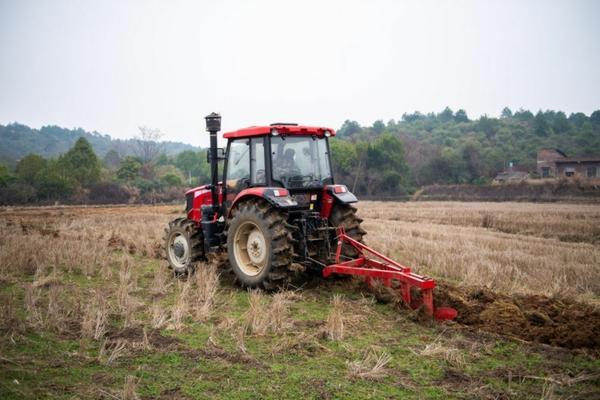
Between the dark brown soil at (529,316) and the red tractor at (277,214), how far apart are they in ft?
2.50

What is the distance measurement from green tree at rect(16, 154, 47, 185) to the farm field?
27650mm

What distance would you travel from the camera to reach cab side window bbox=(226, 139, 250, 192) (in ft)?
26.4

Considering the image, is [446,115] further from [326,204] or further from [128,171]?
[326,204]

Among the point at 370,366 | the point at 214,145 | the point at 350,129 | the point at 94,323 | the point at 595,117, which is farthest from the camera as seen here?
the point at 595,117

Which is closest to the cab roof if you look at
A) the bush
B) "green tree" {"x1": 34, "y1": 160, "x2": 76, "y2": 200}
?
the bush

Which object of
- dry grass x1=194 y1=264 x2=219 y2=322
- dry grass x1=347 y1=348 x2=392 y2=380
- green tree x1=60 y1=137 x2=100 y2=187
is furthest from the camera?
green tree x1=60 y1=137 x2=100 y2=187

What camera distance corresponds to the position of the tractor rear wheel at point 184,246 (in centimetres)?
856

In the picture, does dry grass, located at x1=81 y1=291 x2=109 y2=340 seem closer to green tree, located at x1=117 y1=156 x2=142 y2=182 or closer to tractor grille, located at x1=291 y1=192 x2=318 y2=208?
tractor grille, located at x1=291 y1=192 x2=318 y2=208

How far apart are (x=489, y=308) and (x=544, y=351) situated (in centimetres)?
108

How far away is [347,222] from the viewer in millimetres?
7941

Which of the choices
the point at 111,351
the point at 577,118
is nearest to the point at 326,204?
the point at 111,351

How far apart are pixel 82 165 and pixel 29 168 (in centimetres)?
465

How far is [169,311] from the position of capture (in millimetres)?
6312

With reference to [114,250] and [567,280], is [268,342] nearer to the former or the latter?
[567,280]
